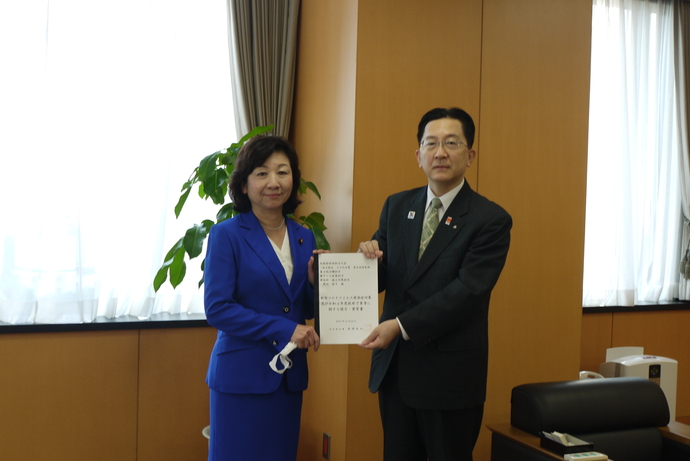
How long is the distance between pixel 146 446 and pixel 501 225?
247cm

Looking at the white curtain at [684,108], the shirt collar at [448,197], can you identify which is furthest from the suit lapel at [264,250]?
the white curtain at [684,108]

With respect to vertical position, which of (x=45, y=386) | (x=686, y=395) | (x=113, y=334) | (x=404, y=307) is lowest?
(x=686, y=395)

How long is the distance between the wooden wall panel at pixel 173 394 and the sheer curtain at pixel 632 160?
289 centimetres

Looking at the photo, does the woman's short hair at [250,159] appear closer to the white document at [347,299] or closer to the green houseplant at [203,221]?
the white document at [347,299]

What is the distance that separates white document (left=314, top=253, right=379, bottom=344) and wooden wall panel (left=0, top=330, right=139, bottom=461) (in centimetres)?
164

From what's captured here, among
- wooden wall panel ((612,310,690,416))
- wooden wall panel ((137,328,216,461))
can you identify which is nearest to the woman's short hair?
wooden wall panel ((137,328,216,461))

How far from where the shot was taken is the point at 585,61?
342 centimetres

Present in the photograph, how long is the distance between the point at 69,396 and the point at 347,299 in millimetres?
1935

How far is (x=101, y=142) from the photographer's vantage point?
3.21m

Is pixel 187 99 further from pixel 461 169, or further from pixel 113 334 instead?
pixel 461 169

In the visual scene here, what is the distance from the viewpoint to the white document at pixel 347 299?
6.67ft

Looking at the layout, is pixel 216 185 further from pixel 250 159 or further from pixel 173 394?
pixel 173 394

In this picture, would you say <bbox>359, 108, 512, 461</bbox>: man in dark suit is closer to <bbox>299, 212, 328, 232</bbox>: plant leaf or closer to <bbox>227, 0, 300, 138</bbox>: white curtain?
<bbox>299, 212, 328, 232</bbox>: plant leaf

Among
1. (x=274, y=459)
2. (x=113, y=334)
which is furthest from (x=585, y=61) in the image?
(x=113, y=334)
